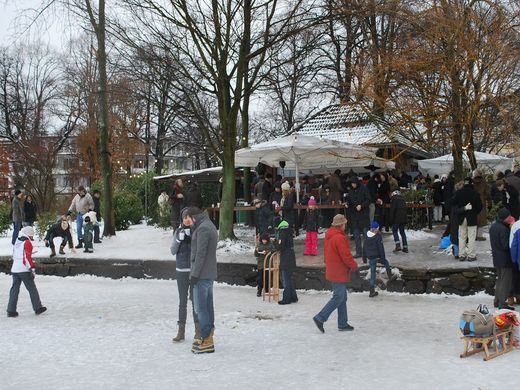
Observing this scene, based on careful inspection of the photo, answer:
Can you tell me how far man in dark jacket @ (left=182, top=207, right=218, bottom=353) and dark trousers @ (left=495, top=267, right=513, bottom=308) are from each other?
16.2 feet

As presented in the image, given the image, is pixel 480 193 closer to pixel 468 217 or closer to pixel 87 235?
pixel 468 217

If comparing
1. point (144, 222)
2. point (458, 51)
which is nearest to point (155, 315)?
point (458, 51)

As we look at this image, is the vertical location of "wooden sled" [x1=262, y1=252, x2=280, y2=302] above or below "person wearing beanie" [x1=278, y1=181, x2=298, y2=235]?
below

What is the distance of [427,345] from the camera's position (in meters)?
8.12

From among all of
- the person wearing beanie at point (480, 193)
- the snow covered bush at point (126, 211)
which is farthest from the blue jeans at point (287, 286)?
the snow covered bush at point (126, 211)

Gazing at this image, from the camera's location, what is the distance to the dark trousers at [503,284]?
970 centimetres

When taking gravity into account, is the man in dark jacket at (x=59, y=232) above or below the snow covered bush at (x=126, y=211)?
below

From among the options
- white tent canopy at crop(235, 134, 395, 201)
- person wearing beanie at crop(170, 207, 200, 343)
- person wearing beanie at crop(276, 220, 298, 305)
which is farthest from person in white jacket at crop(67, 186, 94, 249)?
person wearing beanie at crop(170, 207, 200, 343)

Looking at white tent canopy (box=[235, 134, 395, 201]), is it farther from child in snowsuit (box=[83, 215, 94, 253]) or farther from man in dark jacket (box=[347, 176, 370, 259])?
child in snowsuit (box=[83, 215, 94, 253])

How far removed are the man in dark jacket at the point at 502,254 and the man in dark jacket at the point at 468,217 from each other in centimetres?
285

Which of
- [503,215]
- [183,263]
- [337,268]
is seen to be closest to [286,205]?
[337,268]

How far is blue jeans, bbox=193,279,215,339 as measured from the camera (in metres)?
7.78

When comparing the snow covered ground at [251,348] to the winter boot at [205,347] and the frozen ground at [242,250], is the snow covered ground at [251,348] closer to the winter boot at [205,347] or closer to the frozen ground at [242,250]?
the winter boot at [205,347]

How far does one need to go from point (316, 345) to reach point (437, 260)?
5.72 m
